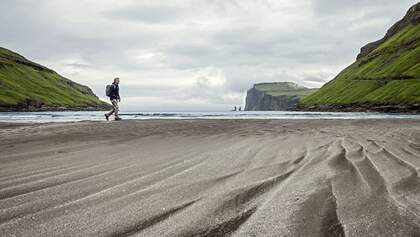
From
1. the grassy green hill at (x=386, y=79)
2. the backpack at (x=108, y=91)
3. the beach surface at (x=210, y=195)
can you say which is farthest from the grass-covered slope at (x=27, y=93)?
the beach surface at (x=210, y=195)

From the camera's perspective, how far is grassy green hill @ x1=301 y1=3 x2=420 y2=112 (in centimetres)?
11369

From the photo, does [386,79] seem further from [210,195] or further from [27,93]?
[27,93]

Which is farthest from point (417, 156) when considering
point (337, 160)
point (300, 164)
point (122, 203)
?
point (122, 203)

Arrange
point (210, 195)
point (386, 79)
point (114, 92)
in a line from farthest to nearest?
point (386, 79)
point (114, 92)
point (210, 195)

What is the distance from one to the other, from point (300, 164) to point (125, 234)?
4698mm

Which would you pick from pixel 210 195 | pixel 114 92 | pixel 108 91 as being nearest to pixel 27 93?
pixel 108 91

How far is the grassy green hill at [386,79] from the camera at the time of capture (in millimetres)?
113688

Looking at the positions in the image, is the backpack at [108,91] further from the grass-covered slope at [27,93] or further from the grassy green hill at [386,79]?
the grass-covered slope at [27,93]

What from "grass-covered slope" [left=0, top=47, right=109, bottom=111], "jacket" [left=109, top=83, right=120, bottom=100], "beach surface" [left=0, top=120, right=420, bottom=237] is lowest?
"beach surface" [left=0, top=120, right=420, bottom=237]

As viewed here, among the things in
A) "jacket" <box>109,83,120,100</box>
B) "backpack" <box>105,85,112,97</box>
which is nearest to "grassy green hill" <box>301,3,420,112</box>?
"jacket" <box>109,83,120,100</box>

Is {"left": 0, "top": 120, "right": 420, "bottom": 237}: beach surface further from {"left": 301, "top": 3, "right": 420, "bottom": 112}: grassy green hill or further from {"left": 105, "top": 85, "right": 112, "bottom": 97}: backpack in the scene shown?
{"left": 301, "top": 3, "right": 420, "bottom": 112}: grassy green hill

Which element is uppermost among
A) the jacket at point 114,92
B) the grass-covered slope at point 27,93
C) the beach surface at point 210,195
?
the grass-covered slope at point 27,93

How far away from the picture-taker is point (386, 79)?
13588 centimetres

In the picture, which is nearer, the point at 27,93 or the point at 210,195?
the point at 210,195
